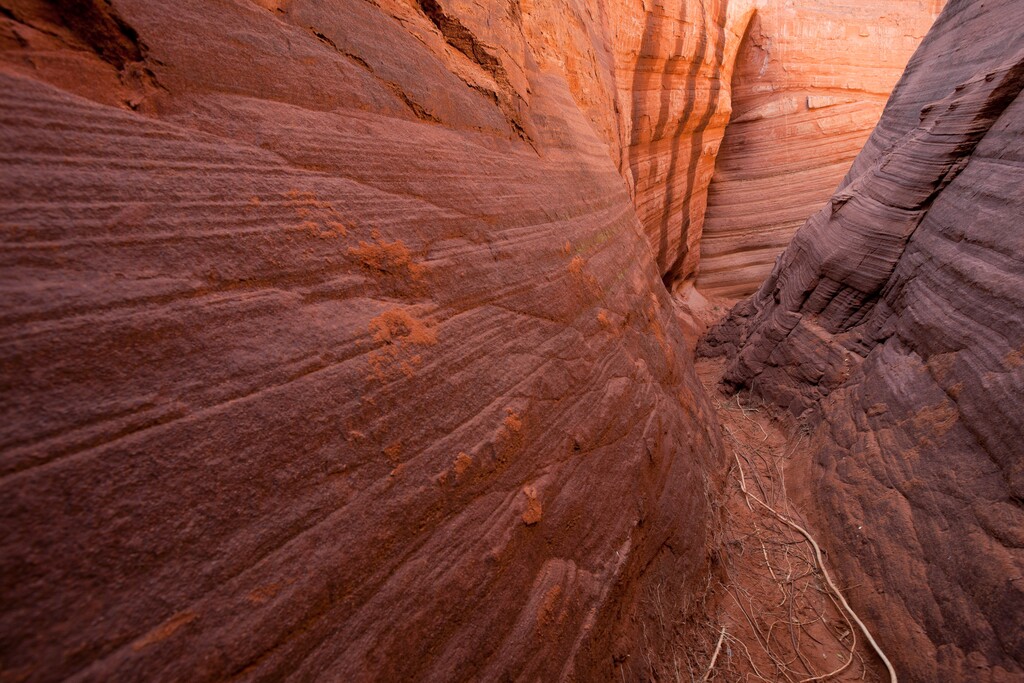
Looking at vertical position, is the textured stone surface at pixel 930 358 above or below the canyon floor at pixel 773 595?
above

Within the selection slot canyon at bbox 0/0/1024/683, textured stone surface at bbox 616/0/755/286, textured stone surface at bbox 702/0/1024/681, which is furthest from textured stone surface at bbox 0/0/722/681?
textured stone surface at bbox 616/0/755/286

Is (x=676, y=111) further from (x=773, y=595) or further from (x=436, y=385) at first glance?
(x=436, y=385)

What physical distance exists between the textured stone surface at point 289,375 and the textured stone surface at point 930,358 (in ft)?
4.97

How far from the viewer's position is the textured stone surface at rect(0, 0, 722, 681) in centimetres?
92

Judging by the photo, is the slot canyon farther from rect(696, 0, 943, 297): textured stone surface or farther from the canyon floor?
rect(696, 0, 943, 297): textured stone surface

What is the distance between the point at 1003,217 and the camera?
2.89 metres

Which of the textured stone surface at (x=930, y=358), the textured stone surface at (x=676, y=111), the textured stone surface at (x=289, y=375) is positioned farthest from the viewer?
the textured stone surface at (x=676, y=111)

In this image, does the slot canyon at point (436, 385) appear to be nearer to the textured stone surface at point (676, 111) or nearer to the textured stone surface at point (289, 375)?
the textured stone surface at point (289, 375)

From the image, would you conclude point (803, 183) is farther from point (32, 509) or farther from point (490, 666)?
point (32, 509)

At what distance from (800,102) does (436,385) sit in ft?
35.2

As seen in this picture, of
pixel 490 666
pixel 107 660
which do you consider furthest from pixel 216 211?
pixel 490 666

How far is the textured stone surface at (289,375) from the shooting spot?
3.01 feet

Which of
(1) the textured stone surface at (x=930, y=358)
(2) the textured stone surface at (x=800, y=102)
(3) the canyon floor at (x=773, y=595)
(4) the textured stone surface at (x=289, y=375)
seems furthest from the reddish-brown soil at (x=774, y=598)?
(2) the textured stone surface at (x=800, y=102)

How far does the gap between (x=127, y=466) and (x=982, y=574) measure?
3.60 meters
